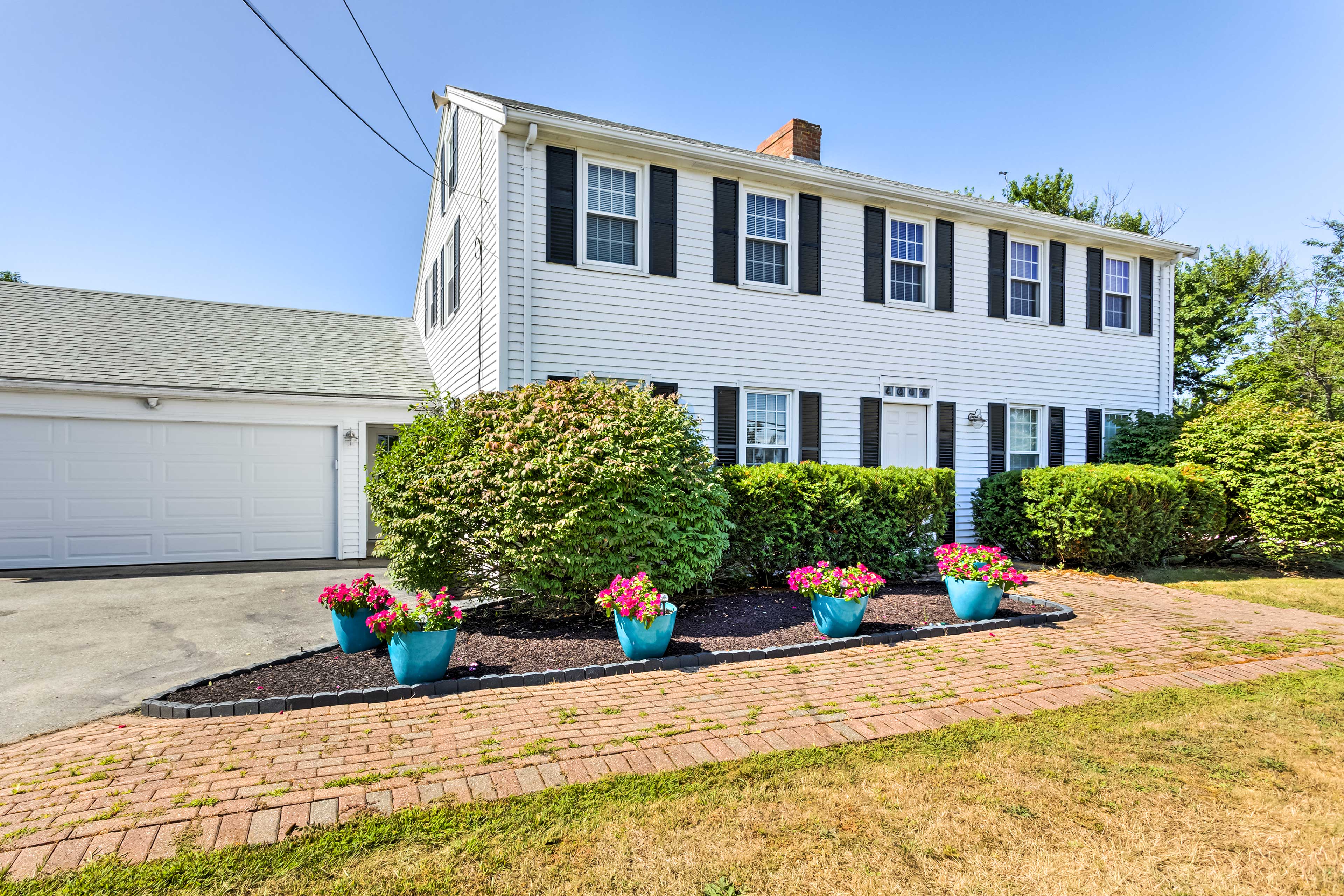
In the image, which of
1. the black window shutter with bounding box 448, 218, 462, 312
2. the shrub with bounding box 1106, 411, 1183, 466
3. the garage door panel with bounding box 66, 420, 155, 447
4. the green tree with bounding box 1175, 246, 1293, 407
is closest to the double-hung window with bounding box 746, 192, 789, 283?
the black window shutter with bounding box 448, 218, 462, 312

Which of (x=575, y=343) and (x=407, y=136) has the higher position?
(x=407, y=136)

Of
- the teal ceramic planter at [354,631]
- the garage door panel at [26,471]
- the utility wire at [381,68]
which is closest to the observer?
the teal ceramic planter at [354,631]

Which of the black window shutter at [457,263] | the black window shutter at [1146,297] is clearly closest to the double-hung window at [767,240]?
the black window shutter at [457,263]

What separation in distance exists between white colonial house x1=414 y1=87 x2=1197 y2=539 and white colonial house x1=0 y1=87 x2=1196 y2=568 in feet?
0.14

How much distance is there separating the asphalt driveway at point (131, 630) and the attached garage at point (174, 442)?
68 cm

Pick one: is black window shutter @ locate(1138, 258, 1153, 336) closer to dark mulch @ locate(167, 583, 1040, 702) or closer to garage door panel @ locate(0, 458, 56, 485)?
dark mulch @ locate(167, 583, 1040, 702)

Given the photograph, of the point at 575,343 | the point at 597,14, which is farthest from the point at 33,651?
the point at 597,14

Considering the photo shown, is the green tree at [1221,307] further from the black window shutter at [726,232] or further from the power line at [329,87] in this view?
the power line at [329,87]

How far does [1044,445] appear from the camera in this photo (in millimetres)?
12312

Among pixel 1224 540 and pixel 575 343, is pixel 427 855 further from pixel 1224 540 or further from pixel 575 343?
pixel 1224 540

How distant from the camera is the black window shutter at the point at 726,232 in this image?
32.6ft

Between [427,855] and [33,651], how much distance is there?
5.45 meters

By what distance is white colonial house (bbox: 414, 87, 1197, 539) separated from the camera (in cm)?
901

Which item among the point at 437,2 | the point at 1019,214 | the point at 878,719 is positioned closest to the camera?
the point at 878,719
